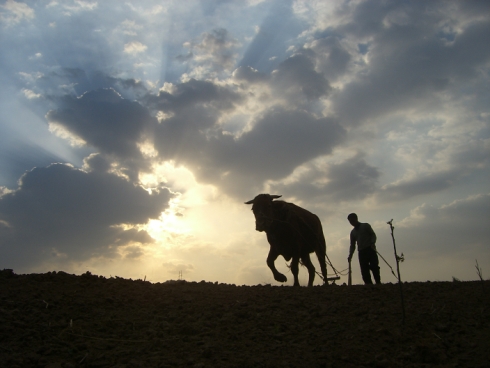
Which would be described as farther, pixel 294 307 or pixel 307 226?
pixel 307 226

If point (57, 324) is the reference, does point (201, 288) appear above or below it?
above

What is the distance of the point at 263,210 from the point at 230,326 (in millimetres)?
7244

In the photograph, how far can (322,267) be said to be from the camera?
1516 cm

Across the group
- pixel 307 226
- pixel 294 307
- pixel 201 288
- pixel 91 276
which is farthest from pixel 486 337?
pixel 307 226

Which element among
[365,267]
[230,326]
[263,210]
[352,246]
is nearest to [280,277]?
[263,210]

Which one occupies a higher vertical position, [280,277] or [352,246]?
[352,246]

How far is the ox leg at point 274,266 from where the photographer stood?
508 inches

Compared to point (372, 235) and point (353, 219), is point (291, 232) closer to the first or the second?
point (353, 219)

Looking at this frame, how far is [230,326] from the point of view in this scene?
21.5ft

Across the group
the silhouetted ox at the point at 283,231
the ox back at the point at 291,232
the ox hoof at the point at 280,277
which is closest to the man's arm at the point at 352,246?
the silhouetted ox at the point at 283,231

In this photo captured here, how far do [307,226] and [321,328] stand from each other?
8.12m

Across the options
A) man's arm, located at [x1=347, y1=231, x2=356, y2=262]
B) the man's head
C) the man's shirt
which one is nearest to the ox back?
man's arm, located at [x1=347, y1=231, x2=356, y2=262]

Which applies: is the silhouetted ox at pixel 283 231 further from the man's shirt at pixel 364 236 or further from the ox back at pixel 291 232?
the man's shirt at pixel 364 236

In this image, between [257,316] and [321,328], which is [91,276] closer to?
[257,316]
